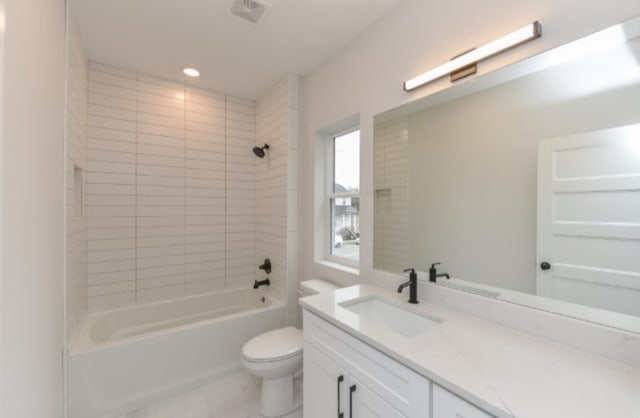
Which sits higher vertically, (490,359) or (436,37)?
(436,37)

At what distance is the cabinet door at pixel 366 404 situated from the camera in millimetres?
962

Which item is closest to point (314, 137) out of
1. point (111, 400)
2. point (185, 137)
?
point (185, 137)

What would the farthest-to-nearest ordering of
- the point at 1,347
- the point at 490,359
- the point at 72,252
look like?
the point at 72,252 → the point at 490,359 → the point at 1,347

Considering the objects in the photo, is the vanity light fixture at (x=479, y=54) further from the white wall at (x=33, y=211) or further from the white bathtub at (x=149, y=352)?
the white bathtub at (x=149, y=352)

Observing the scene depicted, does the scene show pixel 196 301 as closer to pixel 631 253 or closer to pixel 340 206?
pixel 340 206

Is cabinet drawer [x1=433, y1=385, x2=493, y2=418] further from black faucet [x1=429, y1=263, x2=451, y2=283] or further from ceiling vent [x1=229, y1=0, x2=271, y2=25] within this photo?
ceiling vent [x1=229, y1=0, x2=271, y2=25]

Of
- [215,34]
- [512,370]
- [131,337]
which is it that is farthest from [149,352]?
[215,34]

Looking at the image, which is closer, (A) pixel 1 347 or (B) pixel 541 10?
(A) pixel 1 347

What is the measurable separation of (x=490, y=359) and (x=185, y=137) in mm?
2944

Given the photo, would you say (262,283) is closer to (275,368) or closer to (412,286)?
(275,368)

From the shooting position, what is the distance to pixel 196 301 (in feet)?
9.02

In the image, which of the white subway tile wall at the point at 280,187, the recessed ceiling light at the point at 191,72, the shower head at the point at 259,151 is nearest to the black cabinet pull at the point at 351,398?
the white subway tile wall at the point at 280,187

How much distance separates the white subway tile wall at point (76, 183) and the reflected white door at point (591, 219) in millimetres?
2582

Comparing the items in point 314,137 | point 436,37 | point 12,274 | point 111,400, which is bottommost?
point 111,400
